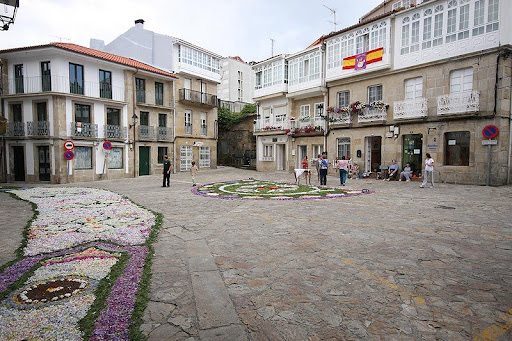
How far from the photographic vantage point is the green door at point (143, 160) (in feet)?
90.1

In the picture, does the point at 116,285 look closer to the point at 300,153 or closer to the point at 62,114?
the point at 62,114

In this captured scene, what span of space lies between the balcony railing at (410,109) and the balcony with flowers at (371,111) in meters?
0.82

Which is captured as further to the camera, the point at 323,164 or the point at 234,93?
the point at 234,93

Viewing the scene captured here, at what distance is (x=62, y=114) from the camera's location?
21891mm

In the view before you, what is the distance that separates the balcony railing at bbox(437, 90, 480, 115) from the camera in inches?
645

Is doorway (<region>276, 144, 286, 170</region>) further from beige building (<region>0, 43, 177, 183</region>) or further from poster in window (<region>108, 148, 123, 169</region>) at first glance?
poster in window (<region>108, 148, 123, 169</region>)

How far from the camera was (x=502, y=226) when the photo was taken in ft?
23.2

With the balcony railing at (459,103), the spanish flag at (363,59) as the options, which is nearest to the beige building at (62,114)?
the spanish flag at (363,59)

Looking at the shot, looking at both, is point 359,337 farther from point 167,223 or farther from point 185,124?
point 185,124

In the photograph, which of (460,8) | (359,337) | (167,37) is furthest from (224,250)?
(167,37)

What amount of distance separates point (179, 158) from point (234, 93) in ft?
62.9

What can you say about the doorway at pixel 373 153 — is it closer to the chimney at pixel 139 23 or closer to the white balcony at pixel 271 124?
the white balcony at pixel 271 124

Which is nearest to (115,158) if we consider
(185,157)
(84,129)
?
(84,129)

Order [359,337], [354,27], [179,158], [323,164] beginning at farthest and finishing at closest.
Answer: [179,158] → [354,27] → [323,164] → [359,337]
